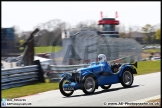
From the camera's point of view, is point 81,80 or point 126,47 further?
point 126,47

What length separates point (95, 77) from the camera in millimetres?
10398

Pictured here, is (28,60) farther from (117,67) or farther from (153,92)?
(153,92)

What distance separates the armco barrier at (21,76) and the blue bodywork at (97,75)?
4.49m

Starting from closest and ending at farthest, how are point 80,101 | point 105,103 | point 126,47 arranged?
point 105,103 < point 80,101 < point 126,47

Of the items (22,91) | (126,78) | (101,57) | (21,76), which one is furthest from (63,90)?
(21,76)

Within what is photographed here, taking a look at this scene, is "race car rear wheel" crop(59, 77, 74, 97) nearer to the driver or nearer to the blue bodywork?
the blue bodywork

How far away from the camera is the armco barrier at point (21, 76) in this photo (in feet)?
46.2

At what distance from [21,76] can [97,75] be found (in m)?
5.40

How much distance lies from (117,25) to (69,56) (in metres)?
34.8

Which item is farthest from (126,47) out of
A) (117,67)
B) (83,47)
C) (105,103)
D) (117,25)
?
(117,25)

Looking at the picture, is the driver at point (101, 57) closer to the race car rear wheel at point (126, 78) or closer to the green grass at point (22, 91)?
the race car rear wheel at point (126, 78)

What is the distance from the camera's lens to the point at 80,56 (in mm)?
26078

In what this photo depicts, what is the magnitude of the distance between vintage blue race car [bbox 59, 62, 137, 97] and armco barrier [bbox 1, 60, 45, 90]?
449cm

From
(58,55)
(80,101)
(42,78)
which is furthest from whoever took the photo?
(58,55)
